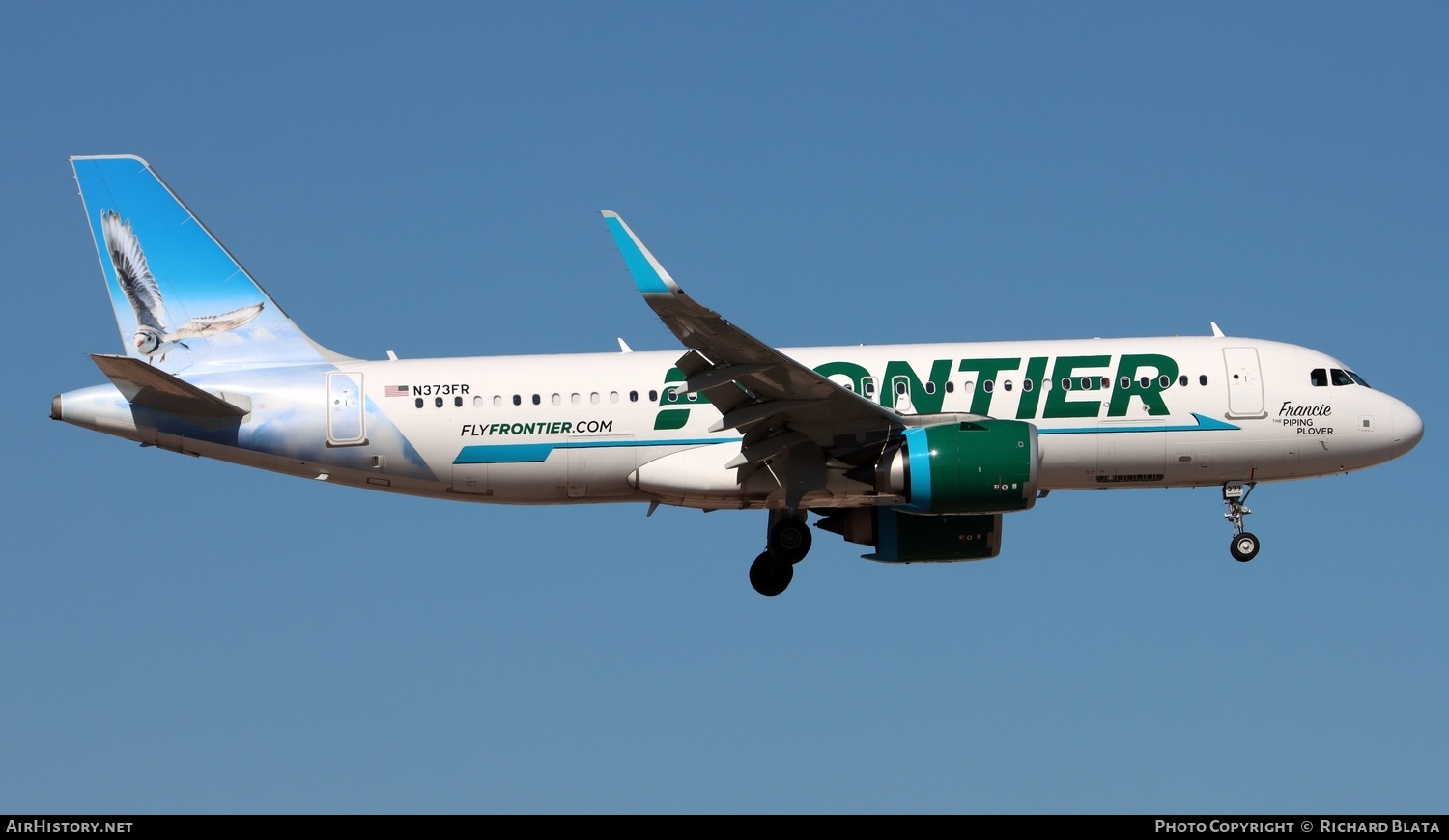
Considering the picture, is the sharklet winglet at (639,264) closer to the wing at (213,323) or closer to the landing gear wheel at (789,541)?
the landing gear wheel at (789,541)

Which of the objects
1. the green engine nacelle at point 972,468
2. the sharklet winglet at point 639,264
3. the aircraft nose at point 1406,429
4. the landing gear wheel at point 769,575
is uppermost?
the sharklet winglet at point 639,264

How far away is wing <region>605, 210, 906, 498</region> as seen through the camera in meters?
30.5

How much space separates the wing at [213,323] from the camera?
38.0 meters

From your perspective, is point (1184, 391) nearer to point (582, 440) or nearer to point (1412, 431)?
point (1412, 431)

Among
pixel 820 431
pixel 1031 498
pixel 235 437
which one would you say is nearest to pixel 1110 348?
pixel 1031 498

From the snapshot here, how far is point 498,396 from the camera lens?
118ft

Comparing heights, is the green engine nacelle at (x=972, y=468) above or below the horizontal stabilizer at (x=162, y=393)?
below

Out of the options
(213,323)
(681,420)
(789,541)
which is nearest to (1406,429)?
(789,541)

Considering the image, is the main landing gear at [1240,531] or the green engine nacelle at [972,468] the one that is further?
the main landing gear at [1240,531]

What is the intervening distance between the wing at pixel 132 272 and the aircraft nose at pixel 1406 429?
26.4 metres

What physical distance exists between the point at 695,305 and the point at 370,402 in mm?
9099

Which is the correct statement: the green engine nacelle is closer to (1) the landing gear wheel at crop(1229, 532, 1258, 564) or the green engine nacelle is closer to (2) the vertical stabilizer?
(1) the landing gear wheel at crop(1229, 532, 1258, 564)

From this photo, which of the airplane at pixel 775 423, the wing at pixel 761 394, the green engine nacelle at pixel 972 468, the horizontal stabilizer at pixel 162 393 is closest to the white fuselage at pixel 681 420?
the airplane at pixel 775 423

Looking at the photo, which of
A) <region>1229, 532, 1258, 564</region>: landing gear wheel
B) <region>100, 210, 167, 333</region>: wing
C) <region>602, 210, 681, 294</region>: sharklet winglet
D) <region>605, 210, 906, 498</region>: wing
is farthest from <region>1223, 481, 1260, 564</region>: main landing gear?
<region>100, 210, 167, 333</region>: wing
